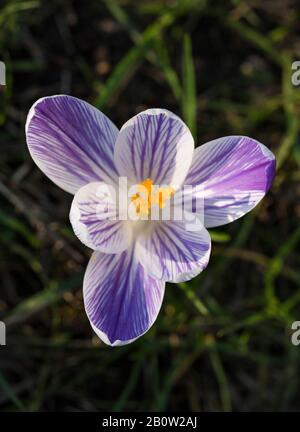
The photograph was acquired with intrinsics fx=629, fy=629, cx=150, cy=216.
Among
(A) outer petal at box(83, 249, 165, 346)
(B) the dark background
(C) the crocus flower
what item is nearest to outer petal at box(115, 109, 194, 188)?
(C) the crocus flower

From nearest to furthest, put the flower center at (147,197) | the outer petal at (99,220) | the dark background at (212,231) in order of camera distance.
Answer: the outer petal at (99,220) < the flower center at (147,197) < the dark background at (212,231)

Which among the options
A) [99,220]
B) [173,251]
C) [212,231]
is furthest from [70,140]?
[212,231]

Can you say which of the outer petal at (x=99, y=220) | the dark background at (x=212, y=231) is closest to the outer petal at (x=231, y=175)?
the outer petal at (x=99, y=220)

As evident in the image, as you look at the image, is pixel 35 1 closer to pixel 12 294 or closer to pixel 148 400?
pixel 12 294

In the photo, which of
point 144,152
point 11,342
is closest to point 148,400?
point 11,342

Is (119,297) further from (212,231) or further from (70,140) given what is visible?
(212,231)

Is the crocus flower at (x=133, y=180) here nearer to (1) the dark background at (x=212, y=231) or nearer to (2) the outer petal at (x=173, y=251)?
(2) the outer petal at (x=173, y=251)

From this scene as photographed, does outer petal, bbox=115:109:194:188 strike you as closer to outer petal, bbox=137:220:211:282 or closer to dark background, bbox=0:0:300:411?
outer petal, bbox=137:220:211:282
